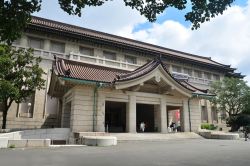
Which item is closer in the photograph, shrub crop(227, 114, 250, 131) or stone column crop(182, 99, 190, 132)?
stone column crop(182, 99, 190, 132)

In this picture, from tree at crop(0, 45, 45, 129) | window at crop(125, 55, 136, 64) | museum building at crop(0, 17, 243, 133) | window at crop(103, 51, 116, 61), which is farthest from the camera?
window at crop(125, 55, 136, 64)

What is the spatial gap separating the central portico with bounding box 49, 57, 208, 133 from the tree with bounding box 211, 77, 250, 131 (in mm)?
A: 12034

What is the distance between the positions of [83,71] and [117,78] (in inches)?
111

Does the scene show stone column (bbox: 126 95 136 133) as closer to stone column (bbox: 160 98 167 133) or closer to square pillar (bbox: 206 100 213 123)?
stone column (bbox: 160 98 167 133)

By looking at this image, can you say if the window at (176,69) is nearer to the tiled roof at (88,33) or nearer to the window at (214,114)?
the tiled roof at (88,33)

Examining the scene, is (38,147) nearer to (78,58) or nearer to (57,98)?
(57,98)

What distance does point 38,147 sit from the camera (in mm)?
13820

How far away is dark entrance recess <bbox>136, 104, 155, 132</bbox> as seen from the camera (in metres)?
27.8

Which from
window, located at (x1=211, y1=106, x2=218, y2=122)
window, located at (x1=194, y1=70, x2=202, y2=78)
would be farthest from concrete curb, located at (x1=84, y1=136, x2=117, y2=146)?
window, located at (x1=211, y1=106, x2=218, y2=122)

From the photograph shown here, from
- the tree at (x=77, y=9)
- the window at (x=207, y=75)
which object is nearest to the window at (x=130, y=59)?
the window at (x=207, y=75)

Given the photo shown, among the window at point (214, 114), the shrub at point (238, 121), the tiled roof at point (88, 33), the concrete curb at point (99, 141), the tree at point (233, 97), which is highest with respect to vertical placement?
the tiled roof at point (88, 33)

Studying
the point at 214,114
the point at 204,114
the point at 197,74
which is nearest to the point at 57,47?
the point at 197,74

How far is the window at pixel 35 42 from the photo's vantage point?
28.0 metres

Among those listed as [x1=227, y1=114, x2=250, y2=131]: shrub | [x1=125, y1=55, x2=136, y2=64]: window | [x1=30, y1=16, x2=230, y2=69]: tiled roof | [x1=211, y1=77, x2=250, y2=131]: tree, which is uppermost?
[x1=30, y1=16, x2=230, y2=69]: tiled roof
